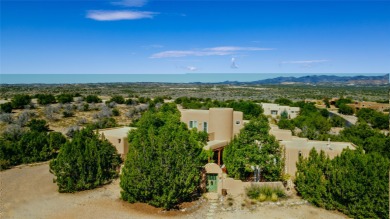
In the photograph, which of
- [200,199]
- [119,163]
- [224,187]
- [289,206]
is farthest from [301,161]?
[119,163]

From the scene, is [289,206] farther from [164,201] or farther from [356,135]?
[356,135]

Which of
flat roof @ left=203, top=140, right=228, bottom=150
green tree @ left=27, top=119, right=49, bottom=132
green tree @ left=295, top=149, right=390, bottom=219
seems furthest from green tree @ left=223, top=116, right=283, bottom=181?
green tree @ left=27, top=119, right=49, bottom=132

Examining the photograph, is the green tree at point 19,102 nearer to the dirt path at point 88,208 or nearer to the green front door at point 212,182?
the dirt path at point 88,208

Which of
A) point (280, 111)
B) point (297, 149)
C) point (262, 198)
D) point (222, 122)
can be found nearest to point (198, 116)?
point (222, 122)

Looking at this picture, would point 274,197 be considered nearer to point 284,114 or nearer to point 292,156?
point 292,156

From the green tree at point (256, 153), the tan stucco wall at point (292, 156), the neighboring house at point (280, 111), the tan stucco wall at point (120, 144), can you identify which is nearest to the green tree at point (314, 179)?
the green tree at point (256, 153)

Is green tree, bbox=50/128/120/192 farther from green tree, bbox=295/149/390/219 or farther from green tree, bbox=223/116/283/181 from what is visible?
green tree, bbox=295/149/390/219
